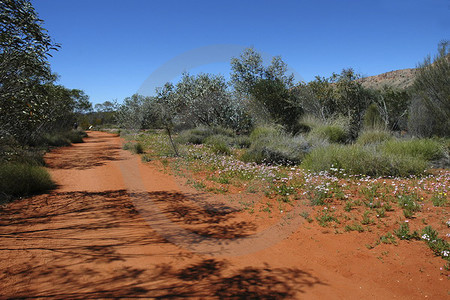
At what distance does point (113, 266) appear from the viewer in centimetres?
319

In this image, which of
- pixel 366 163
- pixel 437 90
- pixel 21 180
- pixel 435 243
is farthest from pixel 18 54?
pixel 437 90

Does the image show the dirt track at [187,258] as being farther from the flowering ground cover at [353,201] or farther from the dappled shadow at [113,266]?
the flowering ground cover at [353,201]

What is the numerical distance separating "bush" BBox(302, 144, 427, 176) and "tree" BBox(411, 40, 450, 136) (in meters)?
5.93

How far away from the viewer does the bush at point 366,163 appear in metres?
6.91

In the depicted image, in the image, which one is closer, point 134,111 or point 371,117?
point 371,117

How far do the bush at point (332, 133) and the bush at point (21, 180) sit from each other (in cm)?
1040

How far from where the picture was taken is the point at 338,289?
2.92 metres

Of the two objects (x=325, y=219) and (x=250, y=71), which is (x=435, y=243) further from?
(x=250, y=71)

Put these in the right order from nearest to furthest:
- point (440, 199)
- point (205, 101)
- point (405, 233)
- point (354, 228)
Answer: point (405, 233) < point (354, 228) < point (440, 199) < point (205, 101)

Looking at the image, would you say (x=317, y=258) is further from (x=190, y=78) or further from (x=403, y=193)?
(x=190, y=78)

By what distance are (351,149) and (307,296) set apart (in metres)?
6.18

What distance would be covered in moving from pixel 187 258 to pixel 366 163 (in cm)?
583

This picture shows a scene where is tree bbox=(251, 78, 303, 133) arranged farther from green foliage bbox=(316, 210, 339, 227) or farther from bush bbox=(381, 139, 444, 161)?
green foliage bbox=(316, 210, 339, 227)

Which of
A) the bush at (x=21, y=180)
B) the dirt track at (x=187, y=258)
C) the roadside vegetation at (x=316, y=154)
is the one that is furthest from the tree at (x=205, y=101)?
the dirt track at (x=187, y=258)
